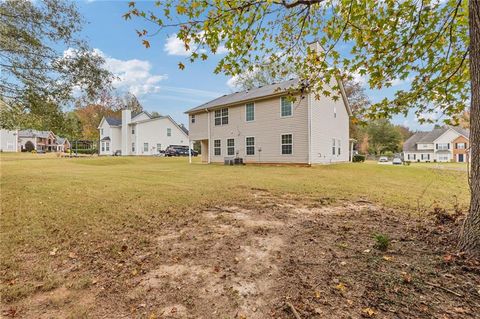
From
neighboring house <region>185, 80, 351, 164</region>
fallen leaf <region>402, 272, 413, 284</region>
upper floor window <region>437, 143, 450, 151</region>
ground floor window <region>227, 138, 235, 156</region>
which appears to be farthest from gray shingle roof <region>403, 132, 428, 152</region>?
fallen leaf <region>402, 272, 413, 284</region>

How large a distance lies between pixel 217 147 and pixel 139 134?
1932 centimetres

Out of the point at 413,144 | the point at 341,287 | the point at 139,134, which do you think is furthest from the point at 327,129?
the point at 413,144

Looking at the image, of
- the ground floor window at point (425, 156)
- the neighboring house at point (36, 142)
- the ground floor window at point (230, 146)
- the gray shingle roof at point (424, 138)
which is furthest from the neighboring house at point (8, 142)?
the ground floor window at point (425, 156)

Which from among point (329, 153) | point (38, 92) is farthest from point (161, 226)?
point (329, 153)

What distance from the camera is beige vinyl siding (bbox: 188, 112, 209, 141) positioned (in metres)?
23.6

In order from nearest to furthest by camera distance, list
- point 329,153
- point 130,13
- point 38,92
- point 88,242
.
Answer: point 130,13, point 88,242, point 38,92, point 329,153

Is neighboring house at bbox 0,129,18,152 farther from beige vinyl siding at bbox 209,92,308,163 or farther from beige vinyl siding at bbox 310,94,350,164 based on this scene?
beige vinyl siding at bbox 310,94,350,164

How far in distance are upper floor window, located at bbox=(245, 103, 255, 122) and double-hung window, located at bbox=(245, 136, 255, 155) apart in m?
1.52

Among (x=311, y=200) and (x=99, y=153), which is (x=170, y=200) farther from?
(x=99, y=153)

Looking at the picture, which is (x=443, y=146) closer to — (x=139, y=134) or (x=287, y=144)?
(x=287, y=144)

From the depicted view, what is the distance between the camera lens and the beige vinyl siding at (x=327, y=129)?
17.3m

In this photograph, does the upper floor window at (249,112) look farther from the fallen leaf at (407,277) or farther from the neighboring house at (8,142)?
the neighboring house at (8,142)

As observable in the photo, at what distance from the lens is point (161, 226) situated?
191 inches

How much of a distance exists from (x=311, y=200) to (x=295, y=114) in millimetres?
11337
